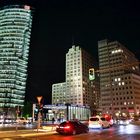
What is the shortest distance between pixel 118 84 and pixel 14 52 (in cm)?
8117

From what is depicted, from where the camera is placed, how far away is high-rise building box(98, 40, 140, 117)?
14388 centimetres

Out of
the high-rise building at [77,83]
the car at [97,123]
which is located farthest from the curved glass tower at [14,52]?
the car at [97,123]

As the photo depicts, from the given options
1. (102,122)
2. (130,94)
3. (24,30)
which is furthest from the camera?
(24,30)

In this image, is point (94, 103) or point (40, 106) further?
point (94, 103)

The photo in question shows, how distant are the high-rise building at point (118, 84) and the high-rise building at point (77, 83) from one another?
17450 millimetres

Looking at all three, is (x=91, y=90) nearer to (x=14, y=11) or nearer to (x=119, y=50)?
(x=119, y=50)

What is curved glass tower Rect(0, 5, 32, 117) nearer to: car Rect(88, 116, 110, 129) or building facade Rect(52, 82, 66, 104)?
building facade Rect(52, 82, 66, 104)

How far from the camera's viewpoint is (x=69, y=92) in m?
183

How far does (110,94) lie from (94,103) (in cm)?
3263

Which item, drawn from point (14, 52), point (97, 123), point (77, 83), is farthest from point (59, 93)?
point (97, 123)

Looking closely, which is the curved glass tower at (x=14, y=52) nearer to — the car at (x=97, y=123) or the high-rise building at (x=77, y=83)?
the high-rise building at (x=77, y=83)

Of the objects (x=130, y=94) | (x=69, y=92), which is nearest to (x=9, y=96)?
(x=69, y=92)

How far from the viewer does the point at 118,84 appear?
156000 millimetres

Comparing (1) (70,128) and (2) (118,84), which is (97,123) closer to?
(1) (70,128)
